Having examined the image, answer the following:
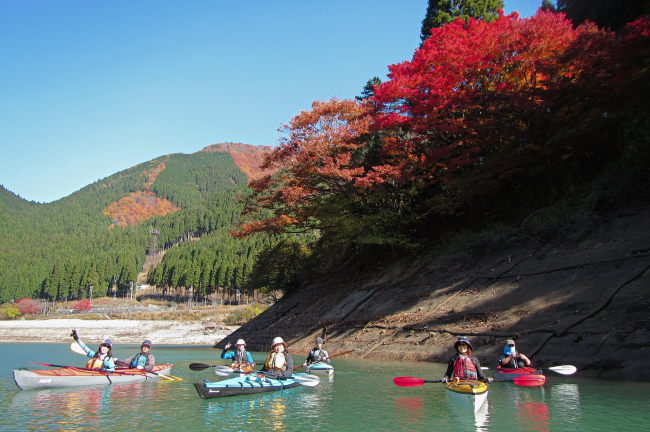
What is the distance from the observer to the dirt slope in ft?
41.5

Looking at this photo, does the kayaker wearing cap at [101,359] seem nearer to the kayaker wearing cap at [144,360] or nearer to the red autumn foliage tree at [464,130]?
the kayaker wearing cap at [144,360]

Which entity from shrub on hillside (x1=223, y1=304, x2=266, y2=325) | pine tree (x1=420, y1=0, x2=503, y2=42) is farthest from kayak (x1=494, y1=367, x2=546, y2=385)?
shrub on hillside (x1=223, y1=304, x2=266, y2=325)

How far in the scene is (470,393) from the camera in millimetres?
9102

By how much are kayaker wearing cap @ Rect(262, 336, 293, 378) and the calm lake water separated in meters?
0.49

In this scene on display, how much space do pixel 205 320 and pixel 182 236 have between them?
381 ft

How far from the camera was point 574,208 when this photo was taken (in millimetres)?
19438

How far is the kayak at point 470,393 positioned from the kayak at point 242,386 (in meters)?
4.44

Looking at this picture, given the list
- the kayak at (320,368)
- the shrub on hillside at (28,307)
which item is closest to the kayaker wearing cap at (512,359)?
the kayak at (320,368)

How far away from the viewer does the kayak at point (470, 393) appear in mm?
9008

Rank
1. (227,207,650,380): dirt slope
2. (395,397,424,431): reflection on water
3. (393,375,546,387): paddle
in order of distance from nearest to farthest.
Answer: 1. (395,397,424,431): reflection on water
2. (393,375,546,387): paddle
3. (227,207,650,380): dirt slope

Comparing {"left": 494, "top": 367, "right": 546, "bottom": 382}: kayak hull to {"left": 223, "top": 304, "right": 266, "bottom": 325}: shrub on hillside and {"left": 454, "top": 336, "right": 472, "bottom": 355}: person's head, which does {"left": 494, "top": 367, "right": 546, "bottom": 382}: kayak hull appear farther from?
{"left": 223, "top": 304, "right": 266, "bottom": 325}: shrub on hillside

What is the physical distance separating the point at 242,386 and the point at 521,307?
987 cm

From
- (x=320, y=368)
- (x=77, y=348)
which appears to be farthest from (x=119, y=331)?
(x=320, y=368)

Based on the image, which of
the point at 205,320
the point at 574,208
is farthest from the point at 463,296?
the point at 205,320
